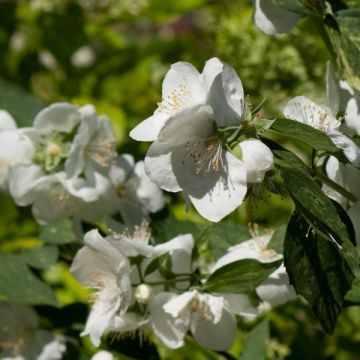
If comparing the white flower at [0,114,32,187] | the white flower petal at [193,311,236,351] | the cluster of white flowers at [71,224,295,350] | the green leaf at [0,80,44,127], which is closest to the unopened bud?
the cluster of white flowers at [71,224,295,350]

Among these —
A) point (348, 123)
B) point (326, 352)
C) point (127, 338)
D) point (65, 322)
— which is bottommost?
point (326, 352)

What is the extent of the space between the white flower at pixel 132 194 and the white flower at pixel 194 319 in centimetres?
34

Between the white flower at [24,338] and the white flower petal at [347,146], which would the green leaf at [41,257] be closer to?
the white flower at [24,338]

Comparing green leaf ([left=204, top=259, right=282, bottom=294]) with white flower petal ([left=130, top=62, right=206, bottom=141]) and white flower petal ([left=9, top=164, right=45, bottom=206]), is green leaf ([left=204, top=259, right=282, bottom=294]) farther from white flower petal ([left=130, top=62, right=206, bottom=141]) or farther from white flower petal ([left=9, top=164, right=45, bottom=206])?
white flower petal ([left=9, top=164, right=45, bottom=206])

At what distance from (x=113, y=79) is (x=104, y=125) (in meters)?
1.21

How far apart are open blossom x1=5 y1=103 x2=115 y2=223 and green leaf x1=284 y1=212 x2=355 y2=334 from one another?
57cm

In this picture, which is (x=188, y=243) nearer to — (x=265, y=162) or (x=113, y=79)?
(x=265, y=162)

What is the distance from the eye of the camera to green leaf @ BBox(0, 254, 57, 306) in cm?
150

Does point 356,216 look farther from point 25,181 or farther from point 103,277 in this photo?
point 25,181

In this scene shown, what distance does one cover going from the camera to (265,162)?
981 mm

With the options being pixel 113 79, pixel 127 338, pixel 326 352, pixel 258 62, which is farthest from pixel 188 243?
pixel 113 79

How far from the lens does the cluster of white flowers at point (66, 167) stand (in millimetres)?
1556

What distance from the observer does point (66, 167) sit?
5.11 ft

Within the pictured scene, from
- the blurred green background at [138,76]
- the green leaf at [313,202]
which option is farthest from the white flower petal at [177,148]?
the blurred green background at [138,76]
